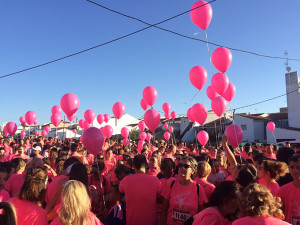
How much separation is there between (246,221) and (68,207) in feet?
4.42

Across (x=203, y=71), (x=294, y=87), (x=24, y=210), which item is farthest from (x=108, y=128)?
(x=294, y=87)

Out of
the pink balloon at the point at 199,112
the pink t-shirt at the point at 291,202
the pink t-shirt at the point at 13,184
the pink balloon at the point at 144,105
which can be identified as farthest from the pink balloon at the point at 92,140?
the pink balloon at the point at 144,105

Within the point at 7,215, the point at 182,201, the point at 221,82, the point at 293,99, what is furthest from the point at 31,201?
the point at 293,99

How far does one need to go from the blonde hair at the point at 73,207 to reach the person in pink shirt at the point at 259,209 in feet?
3.86

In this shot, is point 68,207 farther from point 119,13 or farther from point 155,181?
point 119,13

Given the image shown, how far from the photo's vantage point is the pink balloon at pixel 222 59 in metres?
5.75

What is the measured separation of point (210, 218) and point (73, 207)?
1.11m

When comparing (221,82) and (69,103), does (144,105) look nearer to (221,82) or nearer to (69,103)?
(69,103)

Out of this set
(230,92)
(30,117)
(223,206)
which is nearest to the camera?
(223,206)

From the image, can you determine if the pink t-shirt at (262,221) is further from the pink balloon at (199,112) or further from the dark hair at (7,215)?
the pink balloon at (199,112)

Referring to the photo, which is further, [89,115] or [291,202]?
[89,115]

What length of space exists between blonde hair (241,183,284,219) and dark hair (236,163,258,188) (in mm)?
988

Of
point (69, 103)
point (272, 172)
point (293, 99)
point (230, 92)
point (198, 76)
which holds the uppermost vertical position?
point (293, 99)

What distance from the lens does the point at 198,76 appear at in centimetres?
666
